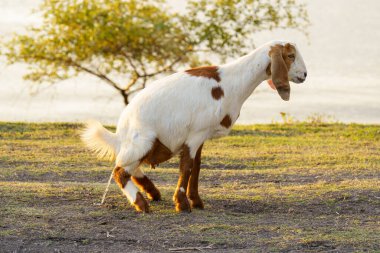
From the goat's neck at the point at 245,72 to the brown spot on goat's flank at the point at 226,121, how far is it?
0.18 meters

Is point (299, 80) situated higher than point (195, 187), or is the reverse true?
point (299, 80)

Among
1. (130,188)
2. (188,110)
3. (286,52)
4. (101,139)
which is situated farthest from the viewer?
(101,139)

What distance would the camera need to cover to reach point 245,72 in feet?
26.1

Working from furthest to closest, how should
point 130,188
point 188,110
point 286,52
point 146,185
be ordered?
point 146,185, point 130,188, point 286,52, point 188,110

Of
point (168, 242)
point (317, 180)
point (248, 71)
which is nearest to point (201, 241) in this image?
point (168, 242)

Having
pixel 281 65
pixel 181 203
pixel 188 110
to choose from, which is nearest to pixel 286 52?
pixel 281 65

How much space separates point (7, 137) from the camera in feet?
48.0

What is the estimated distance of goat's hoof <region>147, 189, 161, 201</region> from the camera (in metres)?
8.56

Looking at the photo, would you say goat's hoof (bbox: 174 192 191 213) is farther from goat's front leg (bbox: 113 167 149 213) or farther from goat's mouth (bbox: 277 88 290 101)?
goat's mouth (bbox: 277 88 290 101)

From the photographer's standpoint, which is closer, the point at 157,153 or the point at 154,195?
the point at 157,153

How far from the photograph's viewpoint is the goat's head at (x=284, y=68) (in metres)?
7.85

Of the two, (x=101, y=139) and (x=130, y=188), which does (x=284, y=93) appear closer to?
(x=130, y=188)

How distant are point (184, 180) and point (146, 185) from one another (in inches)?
27.4

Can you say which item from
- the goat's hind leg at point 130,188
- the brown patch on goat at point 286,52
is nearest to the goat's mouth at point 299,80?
the brown patch on goat at point 286,52
